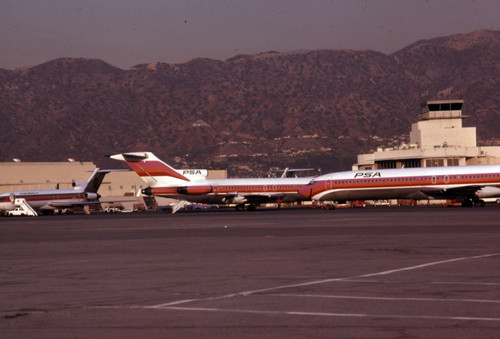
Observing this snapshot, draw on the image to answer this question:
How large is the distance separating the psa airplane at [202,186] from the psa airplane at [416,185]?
8.59 m

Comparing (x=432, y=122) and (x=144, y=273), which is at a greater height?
(x=432, y=122)

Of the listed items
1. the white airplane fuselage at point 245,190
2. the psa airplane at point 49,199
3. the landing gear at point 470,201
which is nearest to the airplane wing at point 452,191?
the landing gear at point 470,201

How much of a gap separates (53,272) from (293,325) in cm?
922

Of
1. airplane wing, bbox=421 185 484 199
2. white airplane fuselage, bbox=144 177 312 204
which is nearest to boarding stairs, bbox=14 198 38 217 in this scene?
white airplane fuselage, bbox=144 177 312 204

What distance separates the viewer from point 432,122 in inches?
5369

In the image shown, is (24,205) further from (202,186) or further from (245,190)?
(245,190)

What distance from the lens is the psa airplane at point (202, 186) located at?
7931cm

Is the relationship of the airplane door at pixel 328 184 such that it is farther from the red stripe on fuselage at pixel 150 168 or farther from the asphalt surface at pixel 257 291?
the asphalt surface at pixel 257 291

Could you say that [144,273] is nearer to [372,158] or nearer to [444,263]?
[444,263]

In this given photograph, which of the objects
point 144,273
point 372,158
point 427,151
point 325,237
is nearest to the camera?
point 144,273

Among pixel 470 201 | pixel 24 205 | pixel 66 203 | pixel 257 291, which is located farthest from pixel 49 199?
pixel 257 291

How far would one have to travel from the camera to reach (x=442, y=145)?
440 feet

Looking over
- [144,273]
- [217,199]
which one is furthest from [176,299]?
[217,199]

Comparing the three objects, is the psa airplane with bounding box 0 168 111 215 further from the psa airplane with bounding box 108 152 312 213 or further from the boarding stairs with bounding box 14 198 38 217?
the psa airplane with bounding box 108 152 312 213
